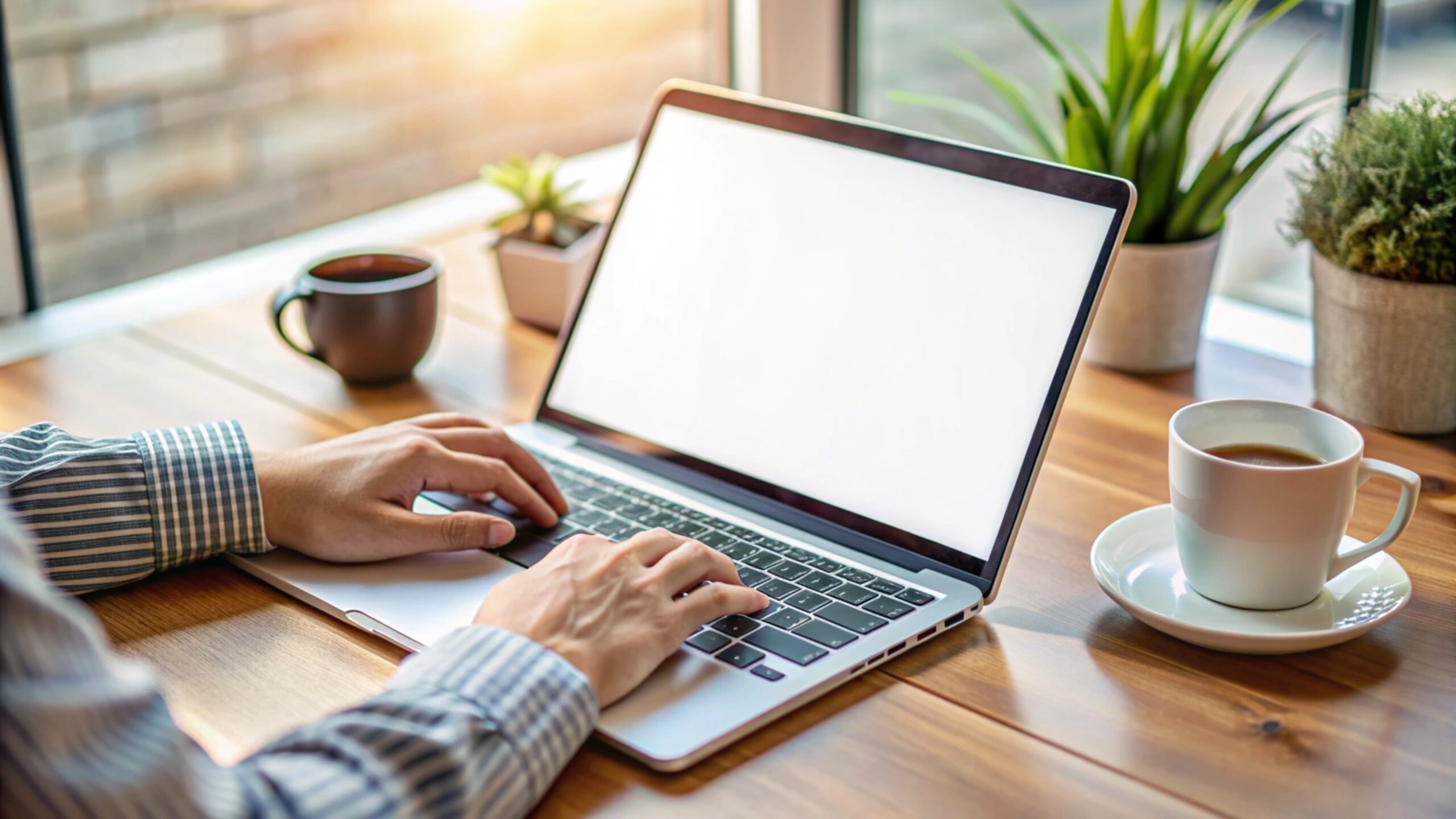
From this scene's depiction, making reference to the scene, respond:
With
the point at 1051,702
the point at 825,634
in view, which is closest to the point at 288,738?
the point at 825,634

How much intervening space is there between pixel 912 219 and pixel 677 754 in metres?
0.41

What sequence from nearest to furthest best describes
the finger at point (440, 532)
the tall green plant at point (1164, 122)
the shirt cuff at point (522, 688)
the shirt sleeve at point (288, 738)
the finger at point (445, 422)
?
the shirt sleeve at point (288, 738)
the shirt cuff at point (522, 688)
the finger at point (440, 532)
the finger at point (445, 422)
the tall green plant at point (1164, 122)

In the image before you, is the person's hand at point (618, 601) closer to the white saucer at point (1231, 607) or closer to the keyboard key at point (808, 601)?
the keyboard key at point (808, 601)

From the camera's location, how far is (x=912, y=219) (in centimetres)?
91

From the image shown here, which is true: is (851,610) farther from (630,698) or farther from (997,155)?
(997,155)

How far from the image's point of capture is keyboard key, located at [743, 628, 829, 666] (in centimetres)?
74

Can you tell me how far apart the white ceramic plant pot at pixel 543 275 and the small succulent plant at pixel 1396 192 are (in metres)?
0.63

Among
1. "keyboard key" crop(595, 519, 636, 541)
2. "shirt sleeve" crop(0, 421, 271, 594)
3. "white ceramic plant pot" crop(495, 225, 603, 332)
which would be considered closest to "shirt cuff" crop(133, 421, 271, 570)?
"shirt sleeve" crop(0, 421, 271, 594)

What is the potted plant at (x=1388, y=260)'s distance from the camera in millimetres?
960

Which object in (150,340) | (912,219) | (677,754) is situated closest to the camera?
(677,754)

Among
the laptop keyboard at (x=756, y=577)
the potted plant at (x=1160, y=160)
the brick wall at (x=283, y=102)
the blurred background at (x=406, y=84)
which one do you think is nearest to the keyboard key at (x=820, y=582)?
the laptop keyboard at (x=756, y=577)

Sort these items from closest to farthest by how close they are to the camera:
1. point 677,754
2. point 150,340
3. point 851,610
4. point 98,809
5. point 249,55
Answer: point 98,809
point 677,754
point 851,610
point 150,340
point 249,55

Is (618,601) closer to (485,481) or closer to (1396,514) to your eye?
(485,481)

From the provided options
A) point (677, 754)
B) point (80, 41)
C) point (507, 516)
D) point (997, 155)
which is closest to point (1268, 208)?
point (997, 155)
